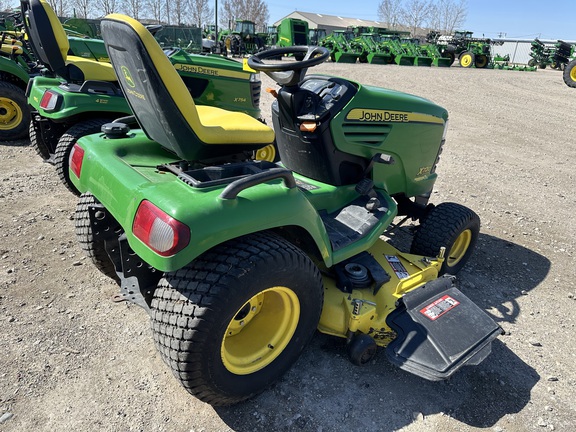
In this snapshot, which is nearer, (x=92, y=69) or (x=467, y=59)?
(x=92, y=69)

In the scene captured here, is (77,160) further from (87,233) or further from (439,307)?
(439,307)

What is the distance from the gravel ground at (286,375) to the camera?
2.12m

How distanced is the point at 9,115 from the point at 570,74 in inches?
723

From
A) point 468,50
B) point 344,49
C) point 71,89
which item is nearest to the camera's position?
point 71,89

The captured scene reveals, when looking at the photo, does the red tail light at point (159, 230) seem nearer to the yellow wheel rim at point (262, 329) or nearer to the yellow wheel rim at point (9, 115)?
the yellow wheel rim at point (262, 329)

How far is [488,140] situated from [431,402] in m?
6.79

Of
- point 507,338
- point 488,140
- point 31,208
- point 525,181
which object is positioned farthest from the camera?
point 488,140

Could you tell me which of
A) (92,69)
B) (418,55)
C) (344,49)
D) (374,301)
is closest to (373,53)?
(344,49)

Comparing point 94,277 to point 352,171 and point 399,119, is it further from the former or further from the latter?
point 399,119

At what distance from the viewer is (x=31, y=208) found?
4.18 metres

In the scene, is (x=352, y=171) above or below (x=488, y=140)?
above

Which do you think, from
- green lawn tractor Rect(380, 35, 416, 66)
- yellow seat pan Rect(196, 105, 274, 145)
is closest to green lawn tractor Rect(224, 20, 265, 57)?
green lawn tractor Rect(380, 35, 416, 66)

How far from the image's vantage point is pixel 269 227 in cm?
195

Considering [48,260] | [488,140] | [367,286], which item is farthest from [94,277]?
[488,140]
